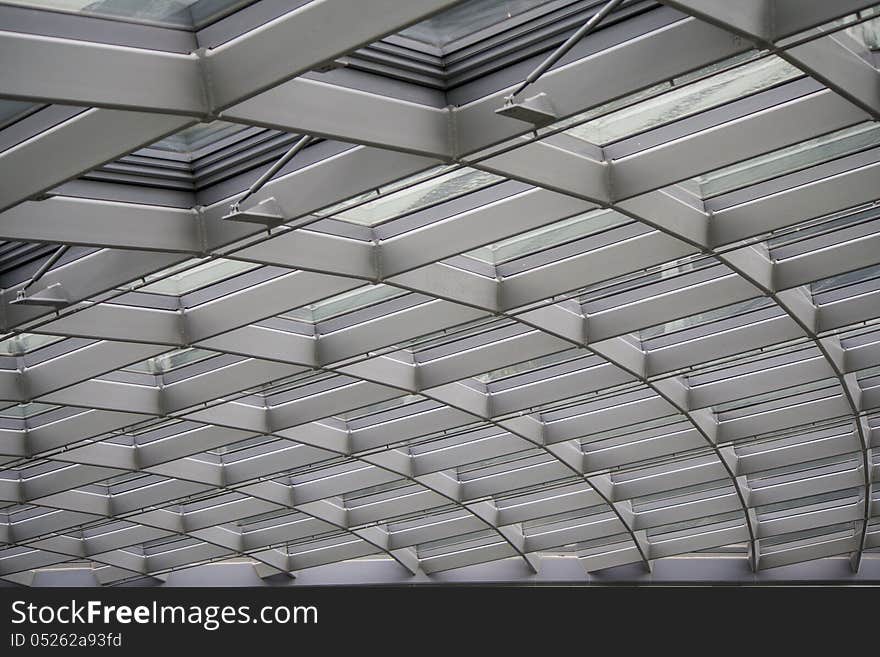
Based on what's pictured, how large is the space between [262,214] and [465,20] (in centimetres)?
547

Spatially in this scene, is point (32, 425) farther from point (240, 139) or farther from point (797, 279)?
point (797, 279)

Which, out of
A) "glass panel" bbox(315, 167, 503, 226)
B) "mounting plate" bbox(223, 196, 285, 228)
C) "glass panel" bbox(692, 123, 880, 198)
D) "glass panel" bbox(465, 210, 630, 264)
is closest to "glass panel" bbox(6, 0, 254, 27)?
"mounting plate" bbox(223, 196, 285, 228)

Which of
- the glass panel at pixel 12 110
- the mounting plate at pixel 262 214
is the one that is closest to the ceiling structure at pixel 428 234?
the glass panel at pixel 12 110

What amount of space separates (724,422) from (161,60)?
104 ft

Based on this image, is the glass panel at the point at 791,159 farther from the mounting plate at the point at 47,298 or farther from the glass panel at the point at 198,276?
the mounting plate at the point at 47,298

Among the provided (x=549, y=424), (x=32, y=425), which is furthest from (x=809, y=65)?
(x=32, y=425)

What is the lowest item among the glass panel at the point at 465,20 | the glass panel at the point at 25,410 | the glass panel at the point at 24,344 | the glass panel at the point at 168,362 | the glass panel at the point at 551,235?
the glass panel at the point at 25,410

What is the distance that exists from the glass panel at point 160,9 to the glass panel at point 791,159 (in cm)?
1231

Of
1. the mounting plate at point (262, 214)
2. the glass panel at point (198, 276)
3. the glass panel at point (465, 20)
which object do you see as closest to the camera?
the glass panel at point (465, 20)

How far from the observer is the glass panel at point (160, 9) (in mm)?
19112

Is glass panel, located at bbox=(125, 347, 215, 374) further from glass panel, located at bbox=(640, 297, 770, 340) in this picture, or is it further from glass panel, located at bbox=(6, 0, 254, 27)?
glass panel, located at bbox=(6, 0, 254, 27)

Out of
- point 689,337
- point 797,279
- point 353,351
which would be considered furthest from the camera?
point 689,337

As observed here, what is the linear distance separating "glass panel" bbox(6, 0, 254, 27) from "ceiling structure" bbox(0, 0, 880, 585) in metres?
0.04

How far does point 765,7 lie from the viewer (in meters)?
19.4
